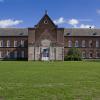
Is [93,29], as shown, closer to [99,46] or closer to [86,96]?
[99,46]

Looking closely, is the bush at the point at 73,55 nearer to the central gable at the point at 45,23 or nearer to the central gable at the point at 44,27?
the central gable at the point at 44,27

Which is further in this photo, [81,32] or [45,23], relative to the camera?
[81,32]

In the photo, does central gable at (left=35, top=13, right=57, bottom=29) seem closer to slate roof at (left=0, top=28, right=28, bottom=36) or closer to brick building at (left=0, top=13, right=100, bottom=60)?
brick building at (left=0, top=13, right=100, bottom=60)

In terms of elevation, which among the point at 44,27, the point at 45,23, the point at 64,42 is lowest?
the point at 64,42

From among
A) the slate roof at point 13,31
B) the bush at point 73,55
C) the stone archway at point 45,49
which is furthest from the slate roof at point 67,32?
the stone archway at point 45,49

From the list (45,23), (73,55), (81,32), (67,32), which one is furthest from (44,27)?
(81,32)

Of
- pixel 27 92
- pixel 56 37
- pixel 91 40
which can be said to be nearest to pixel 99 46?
pixel 91 40

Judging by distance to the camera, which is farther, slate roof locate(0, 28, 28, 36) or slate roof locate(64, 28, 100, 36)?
slate roof locate(0, 28, 28, 36)

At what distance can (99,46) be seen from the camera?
100 metres

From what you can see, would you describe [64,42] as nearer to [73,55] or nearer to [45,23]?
[73,55]

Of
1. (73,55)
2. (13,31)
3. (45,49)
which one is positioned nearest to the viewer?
(45,49)

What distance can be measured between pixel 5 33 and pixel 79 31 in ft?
68.1

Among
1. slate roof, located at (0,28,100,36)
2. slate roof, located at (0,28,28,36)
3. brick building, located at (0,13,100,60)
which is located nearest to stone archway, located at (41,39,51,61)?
brick building, located at (0,13,100,60)

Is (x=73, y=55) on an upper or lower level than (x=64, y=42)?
lower
